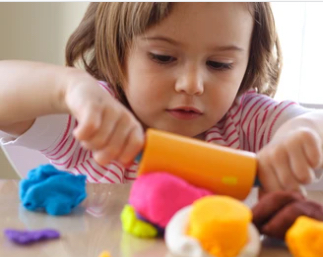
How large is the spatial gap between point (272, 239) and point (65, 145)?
49 centimetres

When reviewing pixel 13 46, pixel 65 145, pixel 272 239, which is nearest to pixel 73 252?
pixel 272 239

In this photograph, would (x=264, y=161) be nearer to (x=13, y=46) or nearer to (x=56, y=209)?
(x=56, y=209)

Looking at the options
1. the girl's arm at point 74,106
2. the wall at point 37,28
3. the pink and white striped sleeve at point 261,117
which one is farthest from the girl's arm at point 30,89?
the wall at point 37,28

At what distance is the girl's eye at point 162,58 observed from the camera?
732mm

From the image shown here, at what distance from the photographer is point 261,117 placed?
89 cm

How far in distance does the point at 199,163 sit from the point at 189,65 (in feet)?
0.97

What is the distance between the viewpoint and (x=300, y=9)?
1400 mm

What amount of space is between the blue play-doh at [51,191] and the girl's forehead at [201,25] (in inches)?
11.7

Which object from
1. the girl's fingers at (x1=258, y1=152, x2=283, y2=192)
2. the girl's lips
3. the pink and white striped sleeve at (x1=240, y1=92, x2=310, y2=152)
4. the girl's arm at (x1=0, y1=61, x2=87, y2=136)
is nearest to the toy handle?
the girl's fingers at (x1=258, y1=152, x2=283, y2=192)

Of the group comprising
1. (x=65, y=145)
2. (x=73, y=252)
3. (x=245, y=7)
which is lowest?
(x=65, y=145)

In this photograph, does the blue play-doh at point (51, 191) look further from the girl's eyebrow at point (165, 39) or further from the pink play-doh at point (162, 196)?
the girl's eyebrow at point (165, 39)

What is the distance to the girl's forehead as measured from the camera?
0.71 m

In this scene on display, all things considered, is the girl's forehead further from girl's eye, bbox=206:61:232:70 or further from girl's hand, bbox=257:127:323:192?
girl's hand, bbox=257:127:323:192

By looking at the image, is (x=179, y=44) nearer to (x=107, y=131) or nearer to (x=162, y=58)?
(x=162, y=58)
